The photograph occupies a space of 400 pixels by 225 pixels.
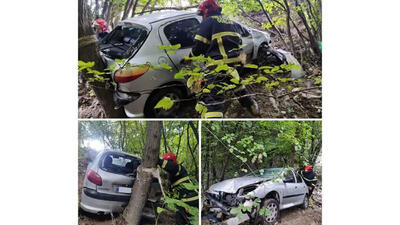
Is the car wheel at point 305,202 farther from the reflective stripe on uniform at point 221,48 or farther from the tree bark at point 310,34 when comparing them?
the reflective stripe on uniform at point 221,48

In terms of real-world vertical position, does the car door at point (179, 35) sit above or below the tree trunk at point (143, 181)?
above

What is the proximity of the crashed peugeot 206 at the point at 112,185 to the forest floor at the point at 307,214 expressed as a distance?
102 centimetres

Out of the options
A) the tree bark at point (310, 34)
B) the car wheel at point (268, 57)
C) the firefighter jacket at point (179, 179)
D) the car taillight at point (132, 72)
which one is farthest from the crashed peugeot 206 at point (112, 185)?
the tree bark at point (310, 34)

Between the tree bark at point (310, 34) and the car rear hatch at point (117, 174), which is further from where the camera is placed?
the car rear hatch at point (117, 174)

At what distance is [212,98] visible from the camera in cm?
295

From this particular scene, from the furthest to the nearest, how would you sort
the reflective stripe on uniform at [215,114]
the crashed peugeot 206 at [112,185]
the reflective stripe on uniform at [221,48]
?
1. the crashed peugeot 206 at [112,185]
2. the reflective stripe on uniform at [215,114]
3. the reflective stripe on uniform at [221,48]

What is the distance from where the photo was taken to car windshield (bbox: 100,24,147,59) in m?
2.93

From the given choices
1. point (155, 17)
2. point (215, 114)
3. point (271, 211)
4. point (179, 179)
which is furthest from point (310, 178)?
point (155, 17)

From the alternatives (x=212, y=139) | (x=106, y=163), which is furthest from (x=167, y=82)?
(x=106, y=163)

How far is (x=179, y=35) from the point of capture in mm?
2906

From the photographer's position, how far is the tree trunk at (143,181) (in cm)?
308

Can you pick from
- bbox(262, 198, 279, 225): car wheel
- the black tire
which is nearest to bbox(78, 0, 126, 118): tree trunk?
the black tire

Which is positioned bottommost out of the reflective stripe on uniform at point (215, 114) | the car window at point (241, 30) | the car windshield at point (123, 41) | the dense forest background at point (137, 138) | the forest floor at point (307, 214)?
the forest floor at point (307, 214)

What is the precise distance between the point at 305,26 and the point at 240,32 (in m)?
0.50
